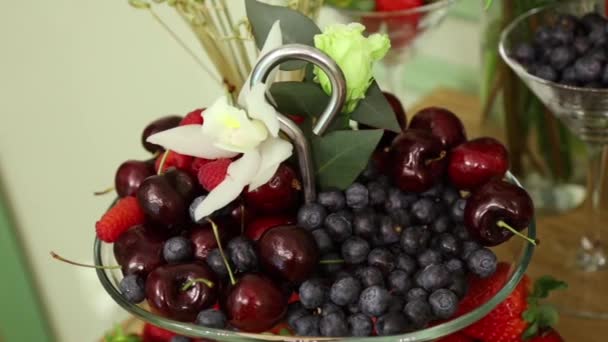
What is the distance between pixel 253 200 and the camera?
561 mm

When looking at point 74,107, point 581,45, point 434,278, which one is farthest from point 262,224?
point 74,107

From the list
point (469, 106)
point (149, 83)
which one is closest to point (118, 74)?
point (149, 83)

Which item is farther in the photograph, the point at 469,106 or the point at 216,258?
the point at 469,106

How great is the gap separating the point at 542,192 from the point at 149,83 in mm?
648

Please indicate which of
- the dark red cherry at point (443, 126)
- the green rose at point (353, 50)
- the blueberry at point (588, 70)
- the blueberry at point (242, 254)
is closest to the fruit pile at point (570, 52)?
the blueberry at point (588, 70)

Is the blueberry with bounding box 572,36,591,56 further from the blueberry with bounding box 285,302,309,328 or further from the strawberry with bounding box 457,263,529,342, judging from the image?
the blueberry with bounding box 285,302,309,328

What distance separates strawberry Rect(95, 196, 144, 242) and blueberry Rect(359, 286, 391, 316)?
183mm

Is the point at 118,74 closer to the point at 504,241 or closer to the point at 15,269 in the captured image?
the point at 15,269

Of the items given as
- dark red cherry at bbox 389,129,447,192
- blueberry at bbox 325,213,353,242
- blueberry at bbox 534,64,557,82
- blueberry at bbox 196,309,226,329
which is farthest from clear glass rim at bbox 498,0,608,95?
blueberry at bbox 196,309,226,329

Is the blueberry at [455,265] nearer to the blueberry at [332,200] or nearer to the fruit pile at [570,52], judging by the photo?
the blueberry at [332,200]

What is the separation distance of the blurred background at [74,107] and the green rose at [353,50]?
1.81 ft

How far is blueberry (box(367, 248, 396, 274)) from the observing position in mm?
527

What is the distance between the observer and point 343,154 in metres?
0.57

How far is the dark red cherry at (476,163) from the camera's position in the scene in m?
0.60
